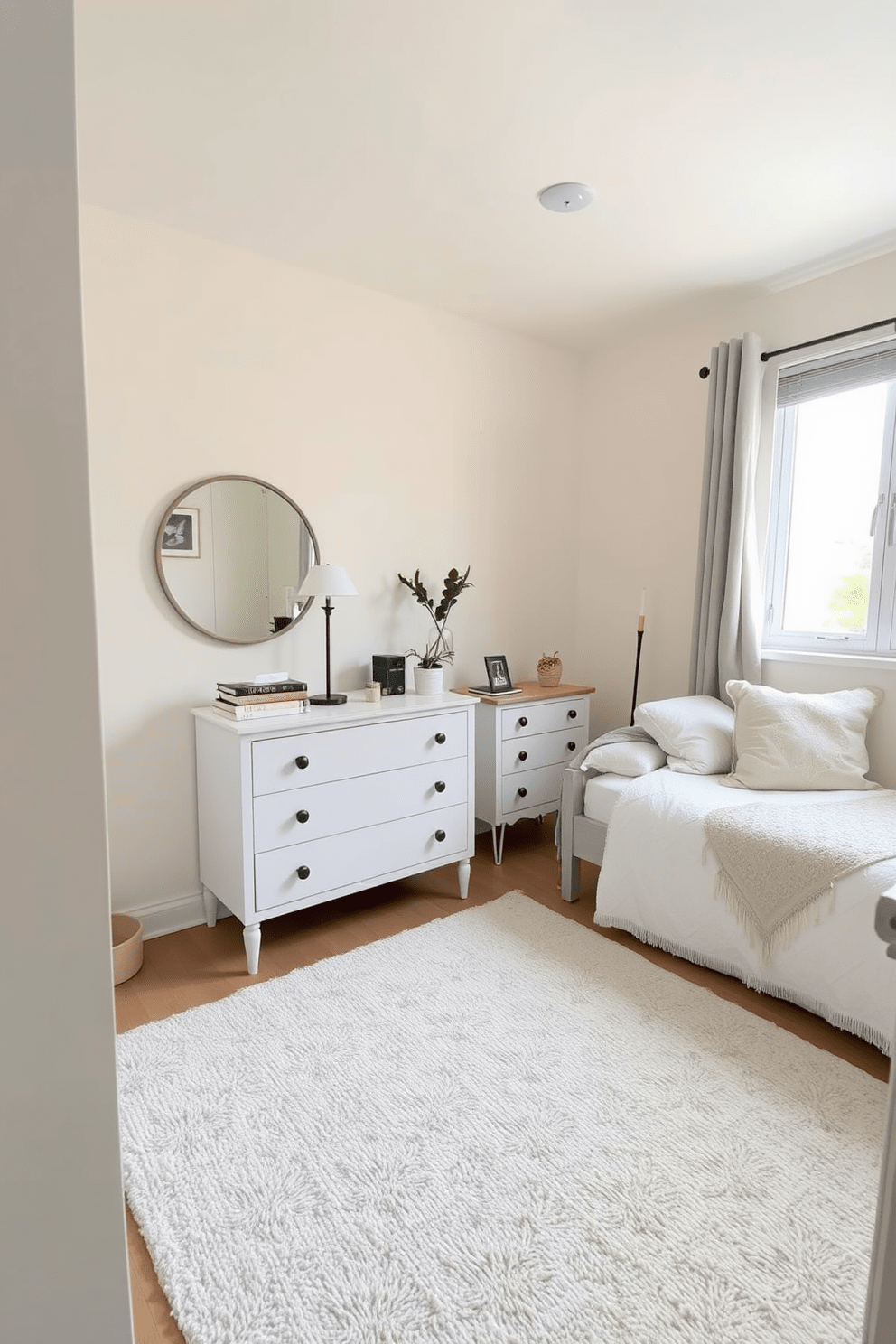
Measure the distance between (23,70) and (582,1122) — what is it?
1995 millimetres

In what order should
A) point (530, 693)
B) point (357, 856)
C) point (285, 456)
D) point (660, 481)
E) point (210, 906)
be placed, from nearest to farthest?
point (357, 856) → point (210, 906) → point (285, 456) → point (530, 693) → point (660, 481)

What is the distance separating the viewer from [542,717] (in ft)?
10.7

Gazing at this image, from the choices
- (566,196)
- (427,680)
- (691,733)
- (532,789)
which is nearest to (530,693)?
(532,789)

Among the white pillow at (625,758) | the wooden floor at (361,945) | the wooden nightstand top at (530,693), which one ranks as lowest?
the wooden floor at (361,945)

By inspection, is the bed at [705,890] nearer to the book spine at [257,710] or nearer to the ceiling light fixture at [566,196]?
the book spine at [257,710]

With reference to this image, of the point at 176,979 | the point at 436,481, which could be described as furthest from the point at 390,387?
the point at 176,979

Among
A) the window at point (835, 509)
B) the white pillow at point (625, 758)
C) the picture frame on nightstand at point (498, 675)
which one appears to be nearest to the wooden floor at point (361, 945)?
the white pillow at point (625, 758)

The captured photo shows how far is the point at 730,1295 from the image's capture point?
1239 mm

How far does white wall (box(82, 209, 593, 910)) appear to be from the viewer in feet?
7.95

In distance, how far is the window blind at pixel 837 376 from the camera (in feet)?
8.80

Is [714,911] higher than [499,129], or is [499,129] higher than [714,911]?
[499,129]

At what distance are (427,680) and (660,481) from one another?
5.17ft

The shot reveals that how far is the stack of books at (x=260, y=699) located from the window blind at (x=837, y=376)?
2399mm

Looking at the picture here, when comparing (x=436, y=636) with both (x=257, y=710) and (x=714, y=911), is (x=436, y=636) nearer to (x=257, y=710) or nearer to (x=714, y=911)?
(x=257, y=710)
